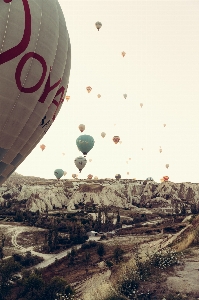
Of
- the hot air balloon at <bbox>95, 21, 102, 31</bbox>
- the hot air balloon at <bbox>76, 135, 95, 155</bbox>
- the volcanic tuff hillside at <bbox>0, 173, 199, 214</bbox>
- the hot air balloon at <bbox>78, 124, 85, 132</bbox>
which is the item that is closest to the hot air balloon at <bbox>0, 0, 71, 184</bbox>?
the hot air balloon at <bbox>95, 21, 102, 31</bbox>

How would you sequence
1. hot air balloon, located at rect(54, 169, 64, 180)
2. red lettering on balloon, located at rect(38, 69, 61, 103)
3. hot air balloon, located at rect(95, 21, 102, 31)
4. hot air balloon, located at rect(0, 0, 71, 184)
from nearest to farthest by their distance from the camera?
hot air balloon, located at rect(0, 0, 71, 184), red lettering on balloon, located at rect(38, 69, 61, 103), hot air balloon, located at rect(95, 21, 102, 31), hot air balloon, located at rect(54, 169, 64, 180)

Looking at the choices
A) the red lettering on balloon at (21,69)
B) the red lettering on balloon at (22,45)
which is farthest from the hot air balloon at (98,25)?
the red lettering on balloon at (21,69)

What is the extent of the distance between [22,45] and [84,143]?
47.4m

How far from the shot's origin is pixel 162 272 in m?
15.2

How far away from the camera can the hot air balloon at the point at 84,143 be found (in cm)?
5978

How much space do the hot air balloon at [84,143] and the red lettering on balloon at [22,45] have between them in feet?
155

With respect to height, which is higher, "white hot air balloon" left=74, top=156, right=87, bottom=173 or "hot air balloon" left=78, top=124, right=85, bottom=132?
"hot air balloon" left=78, top=124, right=85, bottom=132

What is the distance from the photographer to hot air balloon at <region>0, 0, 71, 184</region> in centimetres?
1221

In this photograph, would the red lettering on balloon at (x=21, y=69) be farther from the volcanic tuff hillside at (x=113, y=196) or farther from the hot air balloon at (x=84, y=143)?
the volcanic tuff hillside at (x=113, y=196)

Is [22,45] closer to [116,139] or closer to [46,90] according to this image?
[46,90]

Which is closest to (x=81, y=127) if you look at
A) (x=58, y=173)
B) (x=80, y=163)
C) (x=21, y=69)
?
(x=80, y=163)

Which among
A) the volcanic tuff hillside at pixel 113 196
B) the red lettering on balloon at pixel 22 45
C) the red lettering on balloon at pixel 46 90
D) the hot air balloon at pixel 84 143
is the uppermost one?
the hot air balloon at pixel 84 143

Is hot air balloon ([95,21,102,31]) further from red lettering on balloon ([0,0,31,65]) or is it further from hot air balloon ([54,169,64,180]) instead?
hot air balloon ([54,169,64,180])

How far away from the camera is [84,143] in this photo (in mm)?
59812
